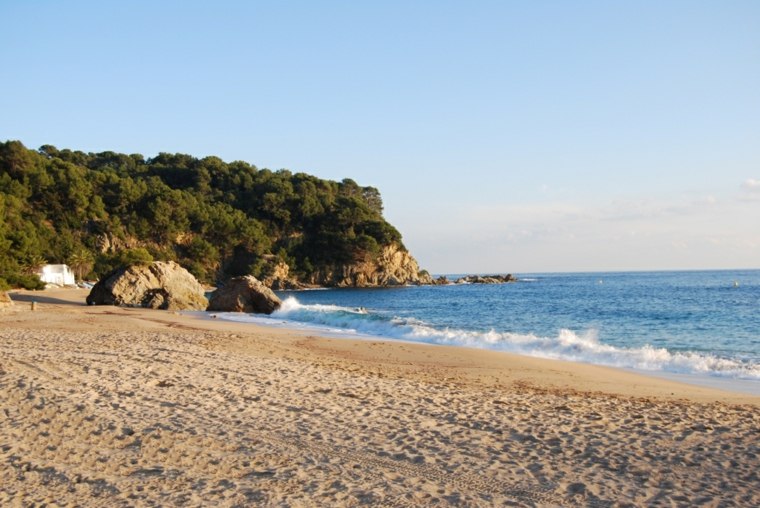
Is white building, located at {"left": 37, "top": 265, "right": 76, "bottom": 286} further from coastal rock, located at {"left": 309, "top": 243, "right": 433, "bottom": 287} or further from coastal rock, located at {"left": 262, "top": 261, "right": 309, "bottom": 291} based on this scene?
coastal rock, located at {"left": 309, "top": 243, "right": 433, "bottom": 287}

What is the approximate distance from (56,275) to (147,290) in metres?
29.1

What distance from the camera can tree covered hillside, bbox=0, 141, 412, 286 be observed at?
225ft

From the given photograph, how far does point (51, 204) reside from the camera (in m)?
72.5

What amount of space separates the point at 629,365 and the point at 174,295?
986 inches

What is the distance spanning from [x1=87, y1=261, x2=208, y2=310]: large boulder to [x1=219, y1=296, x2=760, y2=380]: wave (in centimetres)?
697

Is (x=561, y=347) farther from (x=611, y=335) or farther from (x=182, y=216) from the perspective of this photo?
(x=182, y=216)

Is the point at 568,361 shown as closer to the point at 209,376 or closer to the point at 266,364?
the point at 266,364

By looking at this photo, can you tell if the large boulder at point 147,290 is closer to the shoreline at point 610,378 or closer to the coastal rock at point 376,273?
the shoreline at point 610,378

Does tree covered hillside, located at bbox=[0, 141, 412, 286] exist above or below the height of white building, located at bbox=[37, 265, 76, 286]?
above

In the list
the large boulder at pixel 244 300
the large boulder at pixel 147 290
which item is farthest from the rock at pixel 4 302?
the large boulder at pixel 244 300

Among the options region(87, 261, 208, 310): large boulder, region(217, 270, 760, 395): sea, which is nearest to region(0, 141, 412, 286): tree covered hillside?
region(87, 261, 208, 310): large boulder

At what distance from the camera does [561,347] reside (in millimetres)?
18328

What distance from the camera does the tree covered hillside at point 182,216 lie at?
225 ft

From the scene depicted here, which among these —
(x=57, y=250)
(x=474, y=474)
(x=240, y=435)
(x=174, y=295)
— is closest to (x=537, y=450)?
(x=474, y=474)
